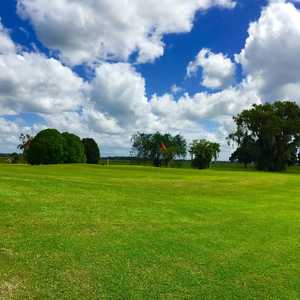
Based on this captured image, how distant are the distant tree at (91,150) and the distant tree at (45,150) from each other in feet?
103

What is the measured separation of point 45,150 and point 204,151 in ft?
108

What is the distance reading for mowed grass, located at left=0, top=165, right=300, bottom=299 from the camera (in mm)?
8234

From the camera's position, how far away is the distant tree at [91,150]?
109m

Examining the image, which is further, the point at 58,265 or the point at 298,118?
the point at 298,118

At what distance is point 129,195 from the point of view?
66.4 feet

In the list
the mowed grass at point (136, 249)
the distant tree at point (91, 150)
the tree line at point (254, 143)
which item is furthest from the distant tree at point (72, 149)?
the mowed grass at point (136, 249)

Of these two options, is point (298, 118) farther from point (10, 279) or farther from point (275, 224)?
point (10, 279)

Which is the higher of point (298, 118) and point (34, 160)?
point (298, 118)

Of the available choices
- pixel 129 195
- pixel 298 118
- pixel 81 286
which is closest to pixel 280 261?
pixel 81 286

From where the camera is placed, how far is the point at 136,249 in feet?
35.2

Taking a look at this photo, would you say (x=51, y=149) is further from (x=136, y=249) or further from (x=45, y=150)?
(x=136, y=249)

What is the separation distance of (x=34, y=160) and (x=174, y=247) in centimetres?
6796

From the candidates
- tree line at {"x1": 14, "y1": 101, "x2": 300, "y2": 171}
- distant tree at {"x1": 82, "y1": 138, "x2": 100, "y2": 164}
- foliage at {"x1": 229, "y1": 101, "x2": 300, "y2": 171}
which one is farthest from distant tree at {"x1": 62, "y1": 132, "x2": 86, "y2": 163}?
foliage at {"x1": 229, "y1": 101, "x2": 300, "y2": 171}

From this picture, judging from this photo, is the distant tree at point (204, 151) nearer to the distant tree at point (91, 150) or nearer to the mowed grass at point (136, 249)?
the distant tree at point (91, 150)
